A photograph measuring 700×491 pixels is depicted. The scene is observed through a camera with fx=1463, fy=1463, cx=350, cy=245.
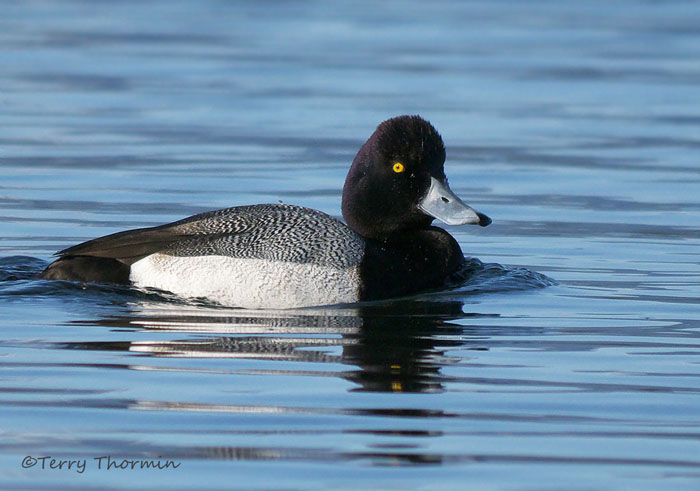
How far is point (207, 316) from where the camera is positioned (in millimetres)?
8227

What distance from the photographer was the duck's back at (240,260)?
8648 millimetres

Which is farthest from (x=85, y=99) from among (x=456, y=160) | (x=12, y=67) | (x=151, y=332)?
(x=151, y=332)

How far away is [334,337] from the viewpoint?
7.74 metres

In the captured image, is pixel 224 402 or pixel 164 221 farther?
pixel 164 221

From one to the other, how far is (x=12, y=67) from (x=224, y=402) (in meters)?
14.0

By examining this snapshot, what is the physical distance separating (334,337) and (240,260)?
1189 mm

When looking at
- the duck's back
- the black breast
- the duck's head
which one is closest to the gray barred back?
the duck's back

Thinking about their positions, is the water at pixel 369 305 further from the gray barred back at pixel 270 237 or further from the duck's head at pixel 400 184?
the duck's head at pixel 400 184

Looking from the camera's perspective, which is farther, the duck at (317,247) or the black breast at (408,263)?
the black breast at (408,263)

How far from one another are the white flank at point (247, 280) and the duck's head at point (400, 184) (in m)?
0.81

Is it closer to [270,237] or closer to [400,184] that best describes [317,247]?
[270,237]

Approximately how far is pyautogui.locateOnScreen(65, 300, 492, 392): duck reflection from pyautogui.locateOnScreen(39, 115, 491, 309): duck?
188mm

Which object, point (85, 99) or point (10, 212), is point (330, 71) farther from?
point (10, 212)

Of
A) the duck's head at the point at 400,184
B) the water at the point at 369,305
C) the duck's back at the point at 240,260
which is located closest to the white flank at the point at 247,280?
the duck's back at the point at 240,260
